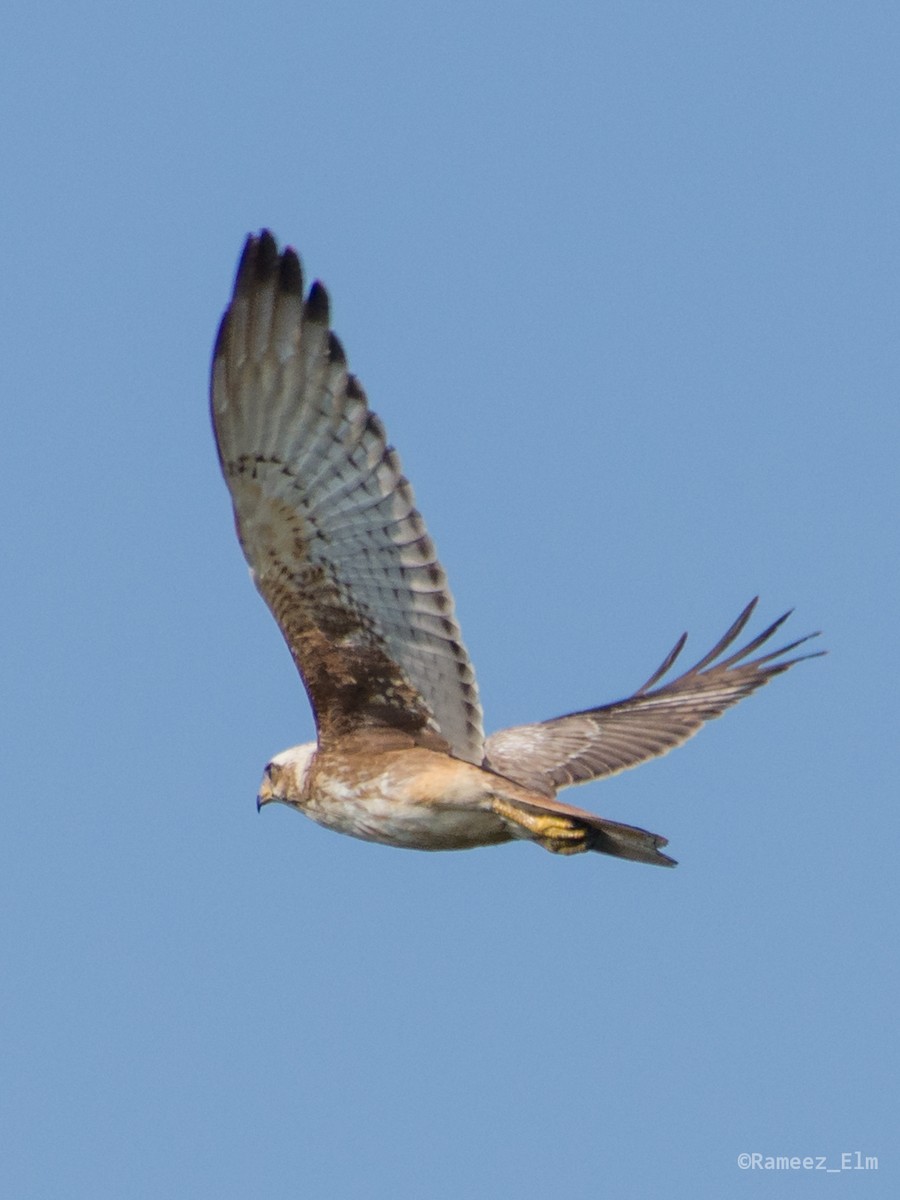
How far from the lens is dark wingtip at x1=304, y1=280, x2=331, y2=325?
8781mm

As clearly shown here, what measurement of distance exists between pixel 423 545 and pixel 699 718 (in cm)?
341

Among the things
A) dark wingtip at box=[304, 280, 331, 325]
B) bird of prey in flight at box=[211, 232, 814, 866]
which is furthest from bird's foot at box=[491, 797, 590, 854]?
dark wingtip at box=[304, 280, 331, 325]

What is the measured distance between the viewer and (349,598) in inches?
368

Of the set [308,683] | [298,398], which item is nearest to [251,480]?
[298,398]

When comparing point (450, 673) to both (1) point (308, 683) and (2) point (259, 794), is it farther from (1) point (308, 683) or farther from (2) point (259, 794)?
(2) point (259, 794)

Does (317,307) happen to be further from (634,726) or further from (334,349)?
(634,726)

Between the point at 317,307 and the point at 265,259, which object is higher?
the point at 265,259

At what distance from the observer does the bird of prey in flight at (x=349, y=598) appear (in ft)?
28.9

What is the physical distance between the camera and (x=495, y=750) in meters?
11.6

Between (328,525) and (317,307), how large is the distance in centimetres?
99

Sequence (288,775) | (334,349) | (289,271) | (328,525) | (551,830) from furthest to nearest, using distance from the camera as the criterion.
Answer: (288,775) < (328,525) < (551,830) < (334,349) < (289,271)

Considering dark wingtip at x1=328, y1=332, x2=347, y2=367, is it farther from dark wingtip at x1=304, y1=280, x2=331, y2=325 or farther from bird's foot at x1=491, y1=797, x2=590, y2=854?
bird's foot at x1=491, y1=797, x2=590, y2=854

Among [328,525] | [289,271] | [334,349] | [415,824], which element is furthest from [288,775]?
[289,271]

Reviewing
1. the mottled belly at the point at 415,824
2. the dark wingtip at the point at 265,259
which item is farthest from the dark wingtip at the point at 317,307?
the mottled belly at the point at 415,824
